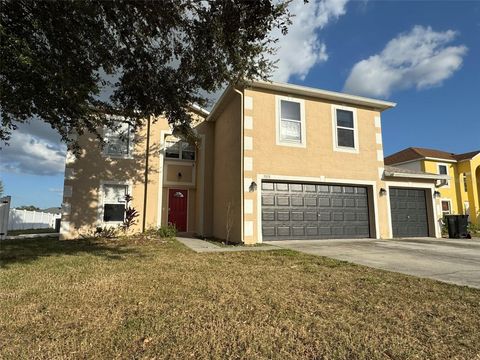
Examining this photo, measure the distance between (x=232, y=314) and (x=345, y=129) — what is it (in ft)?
36.6

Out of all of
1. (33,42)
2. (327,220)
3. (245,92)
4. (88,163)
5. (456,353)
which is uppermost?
(245,92)

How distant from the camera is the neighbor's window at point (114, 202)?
14039mm

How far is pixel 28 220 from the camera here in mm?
25781

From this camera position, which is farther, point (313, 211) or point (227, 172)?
point (227, 172)

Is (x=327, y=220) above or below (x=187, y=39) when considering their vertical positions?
below

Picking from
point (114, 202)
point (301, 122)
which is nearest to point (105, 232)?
point (114, 202)

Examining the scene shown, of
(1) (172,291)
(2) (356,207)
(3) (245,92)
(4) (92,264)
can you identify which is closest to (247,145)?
(3) (245,92)

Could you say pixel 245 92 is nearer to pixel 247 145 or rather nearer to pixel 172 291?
pixel 247 145

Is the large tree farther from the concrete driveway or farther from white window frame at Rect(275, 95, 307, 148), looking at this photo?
the concrete driveway

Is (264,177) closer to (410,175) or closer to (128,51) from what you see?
(128,51)

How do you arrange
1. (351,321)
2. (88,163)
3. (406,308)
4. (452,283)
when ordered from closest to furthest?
1. (351,321)
2. (406,308)
3. (452,283)
4. (88,163)

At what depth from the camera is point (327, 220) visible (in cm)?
1231

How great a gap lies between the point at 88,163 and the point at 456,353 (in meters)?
14.3

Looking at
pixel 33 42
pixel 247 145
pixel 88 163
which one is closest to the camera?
pixel 33 42
